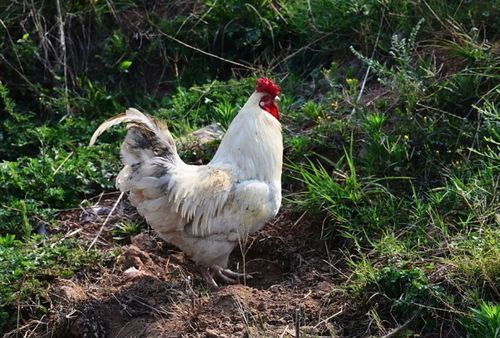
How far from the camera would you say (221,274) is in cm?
594

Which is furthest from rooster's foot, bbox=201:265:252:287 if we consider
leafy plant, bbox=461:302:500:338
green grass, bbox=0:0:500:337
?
leafy plant, bbox=461:302:500:338

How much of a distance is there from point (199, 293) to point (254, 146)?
1.07m

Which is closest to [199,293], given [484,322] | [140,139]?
[140,139]

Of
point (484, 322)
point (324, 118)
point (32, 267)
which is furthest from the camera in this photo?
point (324, 118)

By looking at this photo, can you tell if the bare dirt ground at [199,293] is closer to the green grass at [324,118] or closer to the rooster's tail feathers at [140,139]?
the green grass at [324,118]

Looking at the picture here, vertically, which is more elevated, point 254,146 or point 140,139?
point 140,139

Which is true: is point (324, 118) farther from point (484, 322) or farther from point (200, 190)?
point (484, 322)

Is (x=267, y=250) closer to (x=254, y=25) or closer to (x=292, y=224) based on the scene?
(x=292, y=224)

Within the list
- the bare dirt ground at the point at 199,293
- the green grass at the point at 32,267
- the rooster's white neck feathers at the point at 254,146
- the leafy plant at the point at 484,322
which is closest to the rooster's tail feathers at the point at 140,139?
the rooster's white neck feathers at the point at 254,146

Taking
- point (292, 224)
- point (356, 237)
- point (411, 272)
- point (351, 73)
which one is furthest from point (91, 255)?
point (351, 73)

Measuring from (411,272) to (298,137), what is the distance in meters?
2.01

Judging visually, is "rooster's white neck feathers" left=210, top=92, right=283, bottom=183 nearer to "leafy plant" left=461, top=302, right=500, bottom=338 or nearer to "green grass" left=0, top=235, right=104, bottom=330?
"green grass" left=0, top=235, right=104, bottom=330

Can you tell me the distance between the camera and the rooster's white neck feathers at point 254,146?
19.2ft

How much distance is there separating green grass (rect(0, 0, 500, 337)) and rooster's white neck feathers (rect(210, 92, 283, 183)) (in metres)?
0.41
